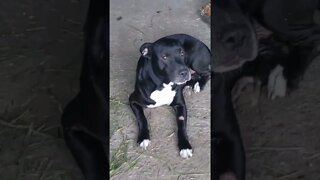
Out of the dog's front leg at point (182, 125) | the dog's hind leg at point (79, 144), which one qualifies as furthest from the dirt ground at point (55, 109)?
the dog's front leg at point (182, 125)

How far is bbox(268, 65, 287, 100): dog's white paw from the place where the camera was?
1.15 metres

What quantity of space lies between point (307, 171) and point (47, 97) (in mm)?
488

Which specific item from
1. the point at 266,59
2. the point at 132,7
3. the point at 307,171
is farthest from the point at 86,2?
the point at 307,171

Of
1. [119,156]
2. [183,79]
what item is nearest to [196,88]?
[183,79]

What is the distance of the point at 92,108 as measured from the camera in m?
1.11

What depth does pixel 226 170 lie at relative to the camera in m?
1.11

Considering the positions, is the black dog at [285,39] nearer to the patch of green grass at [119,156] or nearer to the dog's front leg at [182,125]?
the dog's front leg at [182,125]

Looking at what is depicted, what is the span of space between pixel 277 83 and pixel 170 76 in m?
0.23

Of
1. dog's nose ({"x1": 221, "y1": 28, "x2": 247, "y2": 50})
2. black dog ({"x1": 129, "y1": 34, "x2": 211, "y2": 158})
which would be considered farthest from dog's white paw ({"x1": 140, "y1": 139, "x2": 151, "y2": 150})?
dog's nose ({"x1": 221, "y1": 28, "x2": 247, "y2": 50})

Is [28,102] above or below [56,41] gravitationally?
below

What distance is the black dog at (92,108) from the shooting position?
1.09 metres

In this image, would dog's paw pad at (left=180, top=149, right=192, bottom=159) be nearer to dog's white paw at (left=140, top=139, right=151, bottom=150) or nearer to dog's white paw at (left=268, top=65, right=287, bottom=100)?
dog's white paw at (left=140, top=139, right=151, bottom=150)

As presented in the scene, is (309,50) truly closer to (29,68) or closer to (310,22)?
(310,22)

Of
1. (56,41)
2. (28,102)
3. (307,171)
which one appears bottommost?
(307,171)
